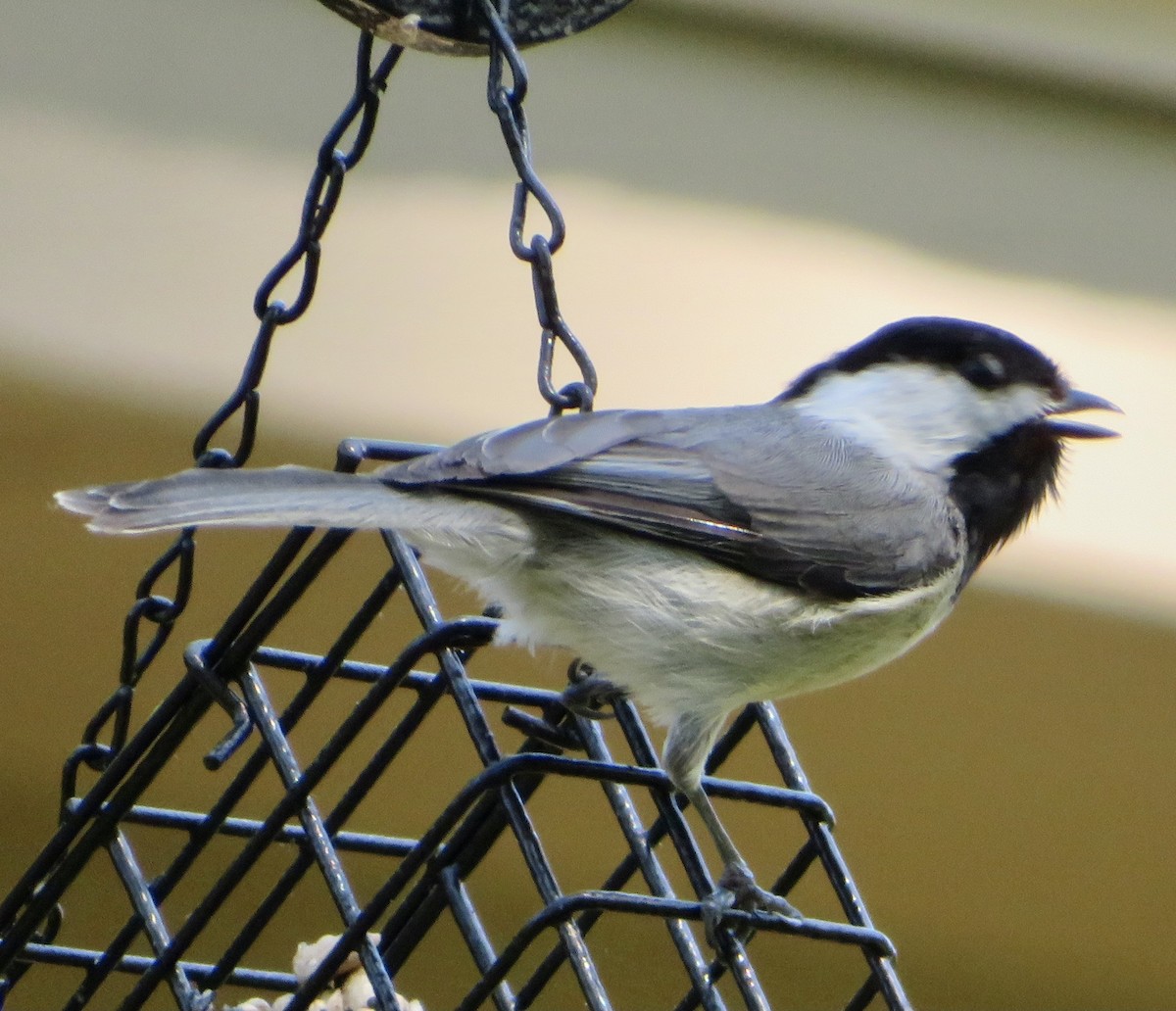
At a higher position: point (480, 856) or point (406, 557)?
point (406, 557)

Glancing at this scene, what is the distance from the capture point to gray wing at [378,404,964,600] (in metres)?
1.38

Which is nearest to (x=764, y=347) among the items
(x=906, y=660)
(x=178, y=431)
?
(x=906, y=660)

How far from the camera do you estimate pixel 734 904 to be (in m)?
1.41

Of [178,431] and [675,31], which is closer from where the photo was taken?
[178,431]

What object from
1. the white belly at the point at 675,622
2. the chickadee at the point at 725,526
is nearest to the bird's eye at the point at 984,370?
the chickadee at the point at 725,526

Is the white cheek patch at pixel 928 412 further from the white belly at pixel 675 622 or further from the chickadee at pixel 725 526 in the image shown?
→ the white belly at pixel 675 622

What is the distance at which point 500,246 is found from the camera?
8.55 feet

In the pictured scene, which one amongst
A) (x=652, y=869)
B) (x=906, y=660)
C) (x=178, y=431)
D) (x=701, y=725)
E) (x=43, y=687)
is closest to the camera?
(x=652, y=869)

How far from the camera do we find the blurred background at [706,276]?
242 centimetres

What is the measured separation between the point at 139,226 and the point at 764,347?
3.21ft

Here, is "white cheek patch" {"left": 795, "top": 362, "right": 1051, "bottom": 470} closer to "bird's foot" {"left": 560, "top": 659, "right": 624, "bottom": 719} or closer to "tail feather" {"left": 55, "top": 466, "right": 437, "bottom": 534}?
"bird's foot" {"left": 560, "top": 659, "right": 624, "bottom": 719}

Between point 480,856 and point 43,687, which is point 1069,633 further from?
point 43,687

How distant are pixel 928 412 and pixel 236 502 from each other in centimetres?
74

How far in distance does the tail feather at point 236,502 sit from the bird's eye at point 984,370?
0.65 meters
